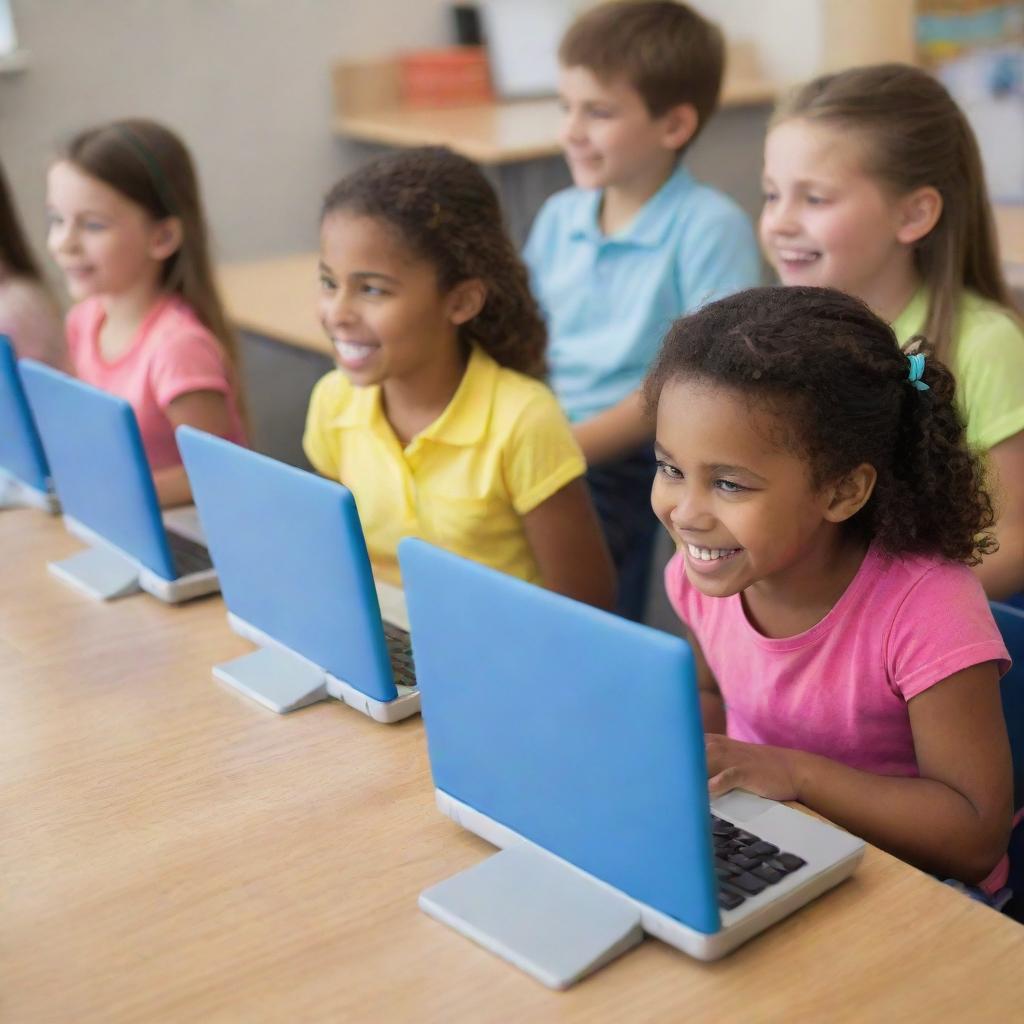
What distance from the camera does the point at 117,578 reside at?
1549 mm

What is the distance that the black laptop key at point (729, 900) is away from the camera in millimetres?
876

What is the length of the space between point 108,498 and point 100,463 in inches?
1.7

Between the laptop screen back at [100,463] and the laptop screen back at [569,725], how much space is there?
56cm

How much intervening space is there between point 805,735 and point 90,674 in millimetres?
671

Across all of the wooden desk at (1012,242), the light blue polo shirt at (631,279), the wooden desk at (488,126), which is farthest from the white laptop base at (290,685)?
the wooden desk at (488,126)

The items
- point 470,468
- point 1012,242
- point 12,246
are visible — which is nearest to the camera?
point 470,468

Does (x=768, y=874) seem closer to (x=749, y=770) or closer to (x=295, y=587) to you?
(x=749, y=770)

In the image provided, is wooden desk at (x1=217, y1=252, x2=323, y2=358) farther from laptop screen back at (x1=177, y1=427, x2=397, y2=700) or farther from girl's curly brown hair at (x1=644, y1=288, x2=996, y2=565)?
girl's curly brown hair at (x1=644, y1=288, x2=996, y2=565)

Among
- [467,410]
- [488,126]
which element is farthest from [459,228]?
[488,126]

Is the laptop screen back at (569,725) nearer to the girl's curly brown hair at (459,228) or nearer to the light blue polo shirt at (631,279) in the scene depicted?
the girl's curly brown hair at (459,228)

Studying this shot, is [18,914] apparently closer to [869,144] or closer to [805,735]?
[805,735]

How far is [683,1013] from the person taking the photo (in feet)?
2.71

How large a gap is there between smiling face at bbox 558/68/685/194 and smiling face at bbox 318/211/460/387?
2.54 ft

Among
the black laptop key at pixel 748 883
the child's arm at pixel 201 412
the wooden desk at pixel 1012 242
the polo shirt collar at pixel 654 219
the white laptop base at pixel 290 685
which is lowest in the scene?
the wooden desk at pixel 1012 242
